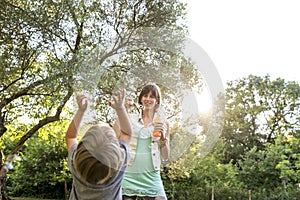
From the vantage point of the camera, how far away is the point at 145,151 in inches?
81.7

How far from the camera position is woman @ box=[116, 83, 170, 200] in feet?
6.79

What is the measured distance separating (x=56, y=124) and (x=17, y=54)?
7.38ft

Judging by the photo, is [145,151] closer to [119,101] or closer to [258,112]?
[119,101]

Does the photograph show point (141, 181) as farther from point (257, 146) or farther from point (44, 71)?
point (257, 146)

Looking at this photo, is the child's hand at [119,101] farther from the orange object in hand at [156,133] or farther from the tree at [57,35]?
the tree at [57,35]

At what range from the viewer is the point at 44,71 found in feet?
22.4

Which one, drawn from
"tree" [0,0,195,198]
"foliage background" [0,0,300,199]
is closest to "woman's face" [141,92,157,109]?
"foliage background" [0,0,300,199]

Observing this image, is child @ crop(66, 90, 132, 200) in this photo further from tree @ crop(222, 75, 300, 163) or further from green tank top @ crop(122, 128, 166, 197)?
tree @ crop(222, 75, 300, 163)

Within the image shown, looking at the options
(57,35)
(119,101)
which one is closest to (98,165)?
(119,101)

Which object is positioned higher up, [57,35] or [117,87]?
[57,35]

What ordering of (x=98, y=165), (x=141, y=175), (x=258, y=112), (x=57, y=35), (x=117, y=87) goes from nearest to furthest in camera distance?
(x=98, y=165)
(x=141, y=175)
(x=117, y=87)
(x=57, y=35)
(x=258, y=112)

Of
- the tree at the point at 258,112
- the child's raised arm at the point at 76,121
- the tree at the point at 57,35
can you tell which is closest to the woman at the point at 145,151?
the child's raised arm at the point at 76,121

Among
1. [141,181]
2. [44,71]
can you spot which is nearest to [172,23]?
[44,71]

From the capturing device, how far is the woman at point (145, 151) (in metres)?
2.07
